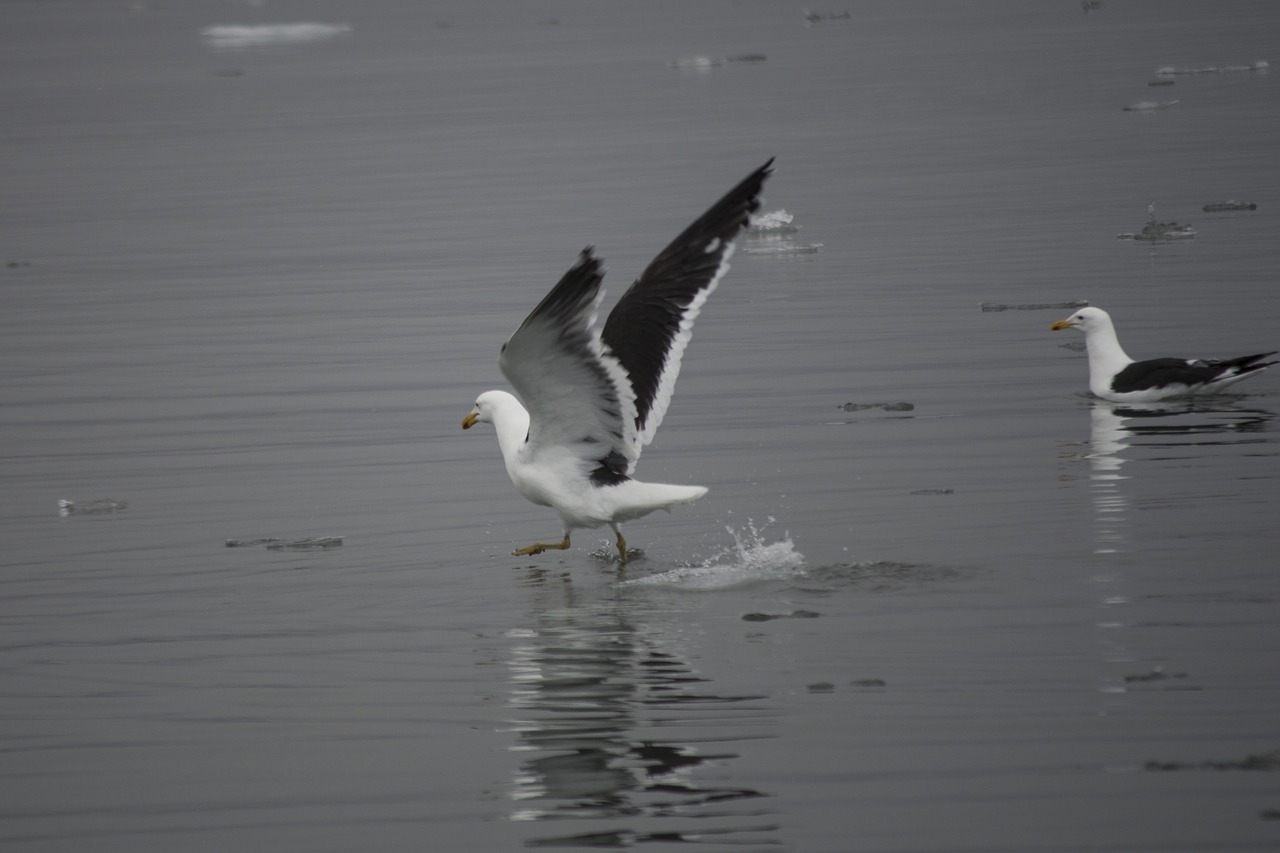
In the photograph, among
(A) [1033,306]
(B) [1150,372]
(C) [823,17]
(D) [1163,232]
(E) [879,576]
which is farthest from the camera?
(C) [823,17]

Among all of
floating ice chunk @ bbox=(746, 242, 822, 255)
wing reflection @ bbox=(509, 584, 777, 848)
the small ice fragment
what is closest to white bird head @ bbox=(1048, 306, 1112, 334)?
wing reflection @ bbox=(509, 584, 777, 848)

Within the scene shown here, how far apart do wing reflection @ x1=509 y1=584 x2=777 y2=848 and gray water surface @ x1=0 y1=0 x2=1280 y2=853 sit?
0.02m

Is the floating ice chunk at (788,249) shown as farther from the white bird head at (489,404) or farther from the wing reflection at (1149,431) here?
the white bird head at (489,404)

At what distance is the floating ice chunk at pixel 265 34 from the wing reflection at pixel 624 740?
3405 inches

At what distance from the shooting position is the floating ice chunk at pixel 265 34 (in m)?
96.8

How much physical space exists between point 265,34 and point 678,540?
99.5 metres

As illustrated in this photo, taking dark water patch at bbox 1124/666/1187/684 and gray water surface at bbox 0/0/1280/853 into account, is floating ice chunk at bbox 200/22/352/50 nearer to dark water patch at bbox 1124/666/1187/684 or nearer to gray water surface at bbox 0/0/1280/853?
gray water surface at bbox 0/0/1280/853

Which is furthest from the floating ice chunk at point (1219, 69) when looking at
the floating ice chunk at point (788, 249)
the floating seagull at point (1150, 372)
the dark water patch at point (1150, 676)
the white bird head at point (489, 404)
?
the dark water patch at point (1150, 676)

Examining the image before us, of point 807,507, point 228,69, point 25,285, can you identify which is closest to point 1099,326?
point 807,507

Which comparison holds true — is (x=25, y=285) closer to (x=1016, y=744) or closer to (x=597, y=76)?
(x=1016, y=744)

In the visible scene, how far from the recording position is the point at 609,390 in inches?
404

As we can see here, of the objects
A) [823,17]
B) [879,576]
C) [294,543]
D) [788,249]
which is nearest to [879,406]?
[879,576]

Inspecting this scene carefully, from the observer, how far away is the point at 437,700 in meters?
8.15

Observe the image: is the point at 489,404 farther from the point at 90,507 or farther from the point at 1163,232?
the point at 1163,232
